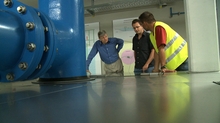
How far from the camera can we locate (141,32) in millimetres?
2355

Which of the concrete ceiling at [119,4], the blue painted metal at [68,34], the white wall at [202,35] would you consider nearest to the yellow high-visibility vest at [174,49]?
the white wall at [202,35]

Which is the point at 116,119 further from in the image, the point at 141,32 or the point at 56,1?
the point at 141,32

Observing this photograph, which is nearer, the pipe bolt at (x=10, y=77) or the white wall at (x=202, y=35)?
the pipe bolt at (x=10, y=77)

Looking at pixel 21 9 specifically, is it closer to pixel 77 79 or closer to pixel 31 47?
pixel 31 47

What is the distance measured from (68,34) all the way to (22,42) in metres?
0.25

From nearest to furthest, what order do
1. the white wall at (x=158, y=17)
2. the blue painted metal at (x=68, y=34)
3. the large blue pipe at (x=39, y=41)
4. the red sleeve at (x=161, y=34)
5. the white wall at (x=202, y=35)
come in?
the large blue pipe at (x=39, y=41) → the blue painted metal at (x=68, y=34) → the white wall at (x=202, y=35) → the red sleeve at (x=161, y=34) → the white wall at (x=158, y=17)

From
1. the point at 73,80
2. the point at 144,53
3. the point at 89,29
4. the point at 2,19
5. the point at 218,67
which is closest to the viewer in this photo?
the point at 2,19

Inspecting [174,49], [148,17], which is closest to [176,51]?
[174,49]

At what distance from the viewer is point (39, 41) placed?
0.44m

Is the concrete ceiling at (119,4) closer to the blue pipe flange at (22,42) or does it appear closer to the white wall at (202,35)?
the white wall at (202,35)

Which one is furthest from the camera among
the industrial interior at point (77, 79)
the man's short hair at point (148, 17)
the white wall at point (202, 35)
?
the man's short hair at point (148, 17)

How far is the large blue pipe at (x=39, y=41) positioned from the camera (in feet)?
1.40

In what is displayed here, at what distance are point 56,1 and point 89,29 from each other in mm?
3698

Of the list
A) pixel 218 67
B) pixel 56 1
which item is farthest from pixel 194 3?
pixel 56 1
